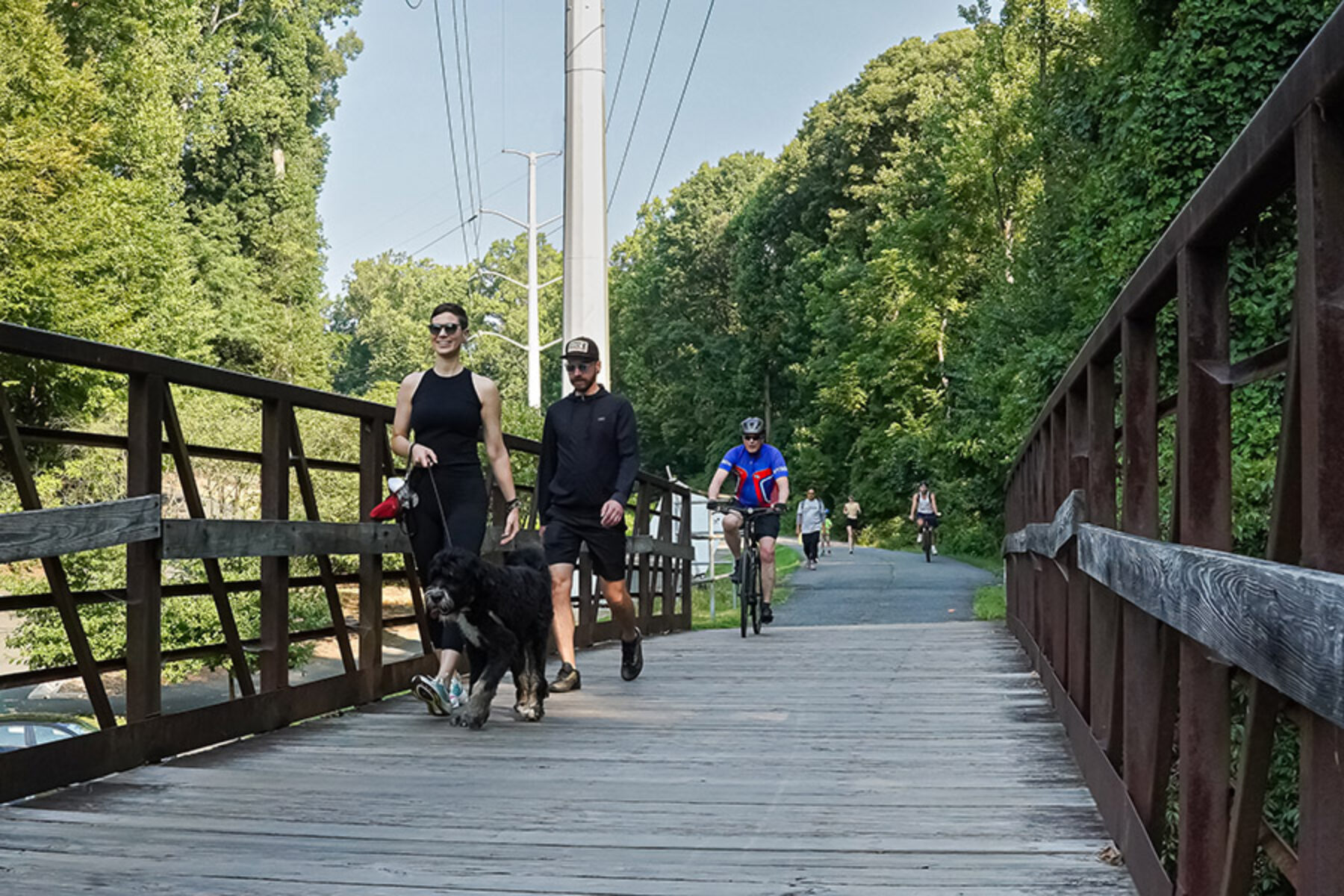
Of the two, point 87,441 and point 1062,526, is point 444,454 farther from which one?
point 1062,526

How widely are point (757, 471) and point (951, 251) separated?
128 ft

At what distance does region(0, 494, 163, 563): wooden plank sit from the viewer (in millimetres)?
4605

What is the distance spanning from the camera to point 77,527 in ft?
16.3

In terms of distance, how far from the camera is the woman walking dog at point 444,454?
23.1 ft

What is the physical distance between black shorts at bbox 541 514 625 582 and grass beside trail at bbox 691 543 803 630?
11.9 m

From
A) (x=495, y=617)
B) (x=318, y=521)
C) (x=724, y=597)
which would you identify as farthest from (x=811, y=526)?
(x=318, y=521)

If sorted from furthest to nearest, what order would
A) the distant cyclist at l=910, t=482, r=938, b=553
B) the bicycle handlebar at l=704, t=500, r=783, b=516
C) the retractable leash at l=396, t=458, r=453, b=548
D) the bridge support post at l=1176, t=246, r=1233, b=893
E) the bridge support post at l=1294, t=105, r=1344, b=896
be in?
1. the distant cyclist at l=910, t=482, r=938, b=553
2. the bicycle handlebar at l=704, t=500, r=783, b=516
3. the retractable leash at l=396, t=458, r=453, b=548
4. the bridge support post at l=1176, t=246, r=1233, b=893
5. the bridge support post at l=1294, t=105, r=1344, b=896

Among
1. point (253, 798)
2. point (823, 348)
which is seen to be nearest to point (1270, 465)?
point (253, 798)

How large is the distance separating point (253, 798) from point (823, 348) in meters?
55.9

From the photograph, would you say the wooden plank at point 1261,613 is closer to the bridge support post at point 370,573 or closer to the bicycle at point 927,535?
the bridge support post at point 370,573

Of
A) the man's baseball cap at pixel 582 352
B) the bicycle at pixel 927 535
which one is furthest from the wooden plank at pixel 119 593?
the bicycle at pixel 927 535

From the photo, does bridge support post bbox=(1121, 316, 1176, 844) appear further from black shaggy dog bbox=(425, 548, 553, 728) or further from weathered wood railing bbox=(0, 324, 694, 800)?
black shaggy dog bbox=(425, 548, 553, 728)

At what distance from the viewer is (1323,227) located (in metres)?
2.05

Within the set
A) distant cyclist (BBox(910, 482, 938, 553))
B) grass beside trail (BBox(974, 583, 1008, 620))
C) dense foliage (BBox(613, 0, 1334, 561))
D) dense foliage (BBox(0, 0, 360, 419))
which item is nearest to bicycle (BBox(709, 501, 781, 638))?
dense foliage (BBox(613, 0, 1334, 561))
